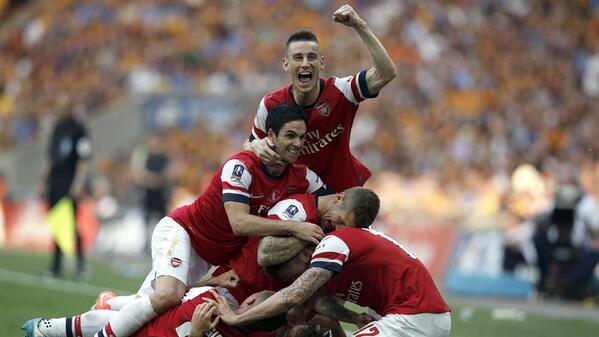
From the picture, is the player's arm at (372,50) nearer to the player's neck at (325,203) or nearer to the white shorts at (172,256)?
the player's neck at (325,203)

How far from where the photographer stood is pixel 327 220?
28.2ft

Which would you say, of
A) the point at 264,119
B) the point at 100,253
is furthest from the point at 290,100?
the point at 100,253

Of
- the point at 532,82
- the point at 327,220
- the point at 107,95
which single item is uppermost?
the point at 107,95

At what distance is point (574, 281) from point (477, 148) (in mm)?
6948

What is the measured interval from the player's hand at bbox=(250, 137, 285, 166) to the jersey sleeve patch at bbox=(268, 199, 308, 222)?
30 centimetres

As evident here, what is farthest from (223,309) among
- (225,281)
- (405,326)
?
(405,326)

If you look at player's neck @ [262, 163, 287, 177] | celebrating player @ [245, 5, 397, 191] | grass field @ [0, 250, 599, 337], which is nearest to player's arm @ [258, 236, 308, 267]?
player's neck @ [262, 163, 287, 177]

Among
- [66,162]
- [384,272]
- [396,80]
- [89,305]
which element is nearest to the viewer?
[384,272]

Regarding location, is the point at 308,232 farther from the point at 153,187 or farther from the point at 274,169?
the point at 153,187

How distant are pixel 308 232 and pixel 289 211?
32 centimetres

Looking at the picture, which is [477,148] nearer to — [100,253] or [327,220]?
[100,253]

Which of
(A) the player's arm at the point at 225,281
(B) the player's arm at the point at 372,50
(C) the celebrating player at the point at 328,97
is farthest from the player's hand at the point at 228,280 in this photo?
(B) the player's arm at the point at 372,50

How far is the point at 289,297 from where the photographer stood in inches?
316

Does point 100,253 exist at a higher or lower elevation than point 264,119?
higher
